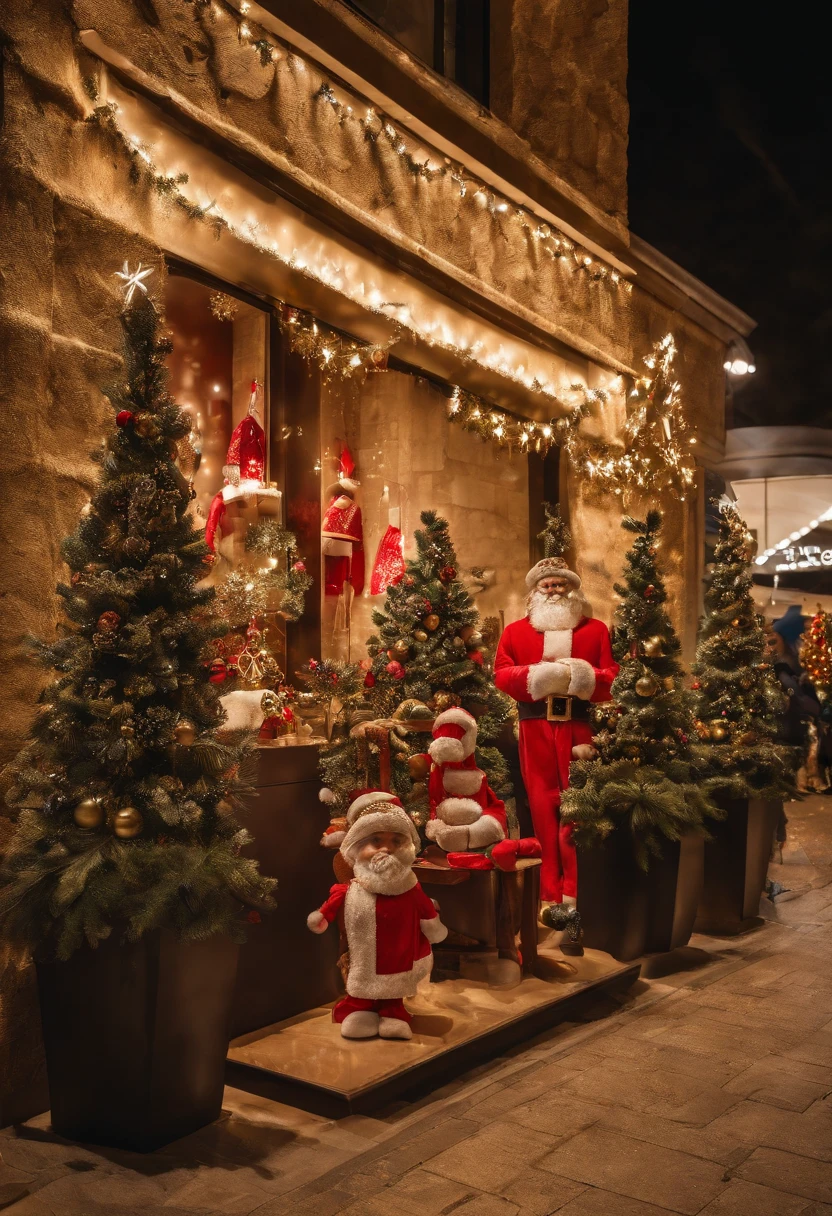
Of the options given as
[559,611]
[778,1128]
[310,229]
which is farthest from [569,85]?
[778,1128]

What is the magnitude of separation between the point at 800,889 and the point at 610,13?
714 cm

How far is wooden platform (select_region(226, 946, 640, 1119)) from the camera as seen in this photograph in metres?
3.91

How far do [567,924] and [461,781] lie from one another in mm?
997

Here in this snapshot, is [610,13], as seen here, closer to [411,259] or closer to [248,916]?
[411,259]

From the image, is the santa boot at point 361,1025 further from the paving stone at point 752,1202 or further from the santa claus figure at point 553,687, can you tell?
the santa claus figure at point 553,687

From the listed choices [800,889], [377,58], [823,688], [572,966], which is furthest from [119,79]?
[823,688]

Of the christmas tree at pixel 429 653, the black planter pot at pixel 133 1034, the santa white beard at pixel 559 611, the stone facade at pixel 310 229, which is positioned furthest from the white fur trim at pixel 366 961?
the santa white beard at pixel 559 611

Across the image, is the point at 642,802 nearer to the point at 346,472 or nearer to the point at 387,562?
the point at 387,562

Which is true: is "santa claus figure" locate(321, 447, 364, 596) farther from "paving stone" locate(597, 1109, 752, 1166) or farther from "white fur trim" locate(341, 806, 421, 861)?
"paving stone" locate(597, 1109, 752, 1166)

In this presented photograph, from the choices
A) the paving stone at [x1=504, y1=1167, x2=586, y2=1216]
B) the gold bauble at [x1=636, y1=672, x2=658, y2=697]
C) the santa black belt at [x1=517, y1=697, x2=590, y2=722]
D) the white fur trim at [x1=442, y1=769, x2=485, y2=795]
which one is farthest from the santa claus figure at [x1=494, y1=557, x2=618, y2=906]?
the paving stone at [x1=504, y1=1167, x2=586, y2=1216]

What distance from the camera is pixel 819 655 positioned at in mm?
15133

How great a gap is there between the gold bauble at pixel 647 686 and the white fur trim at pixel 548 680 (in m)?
0.65

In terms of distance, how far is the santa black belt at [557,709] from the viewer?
21.9ft

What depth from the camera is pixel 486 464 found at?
923 cm
